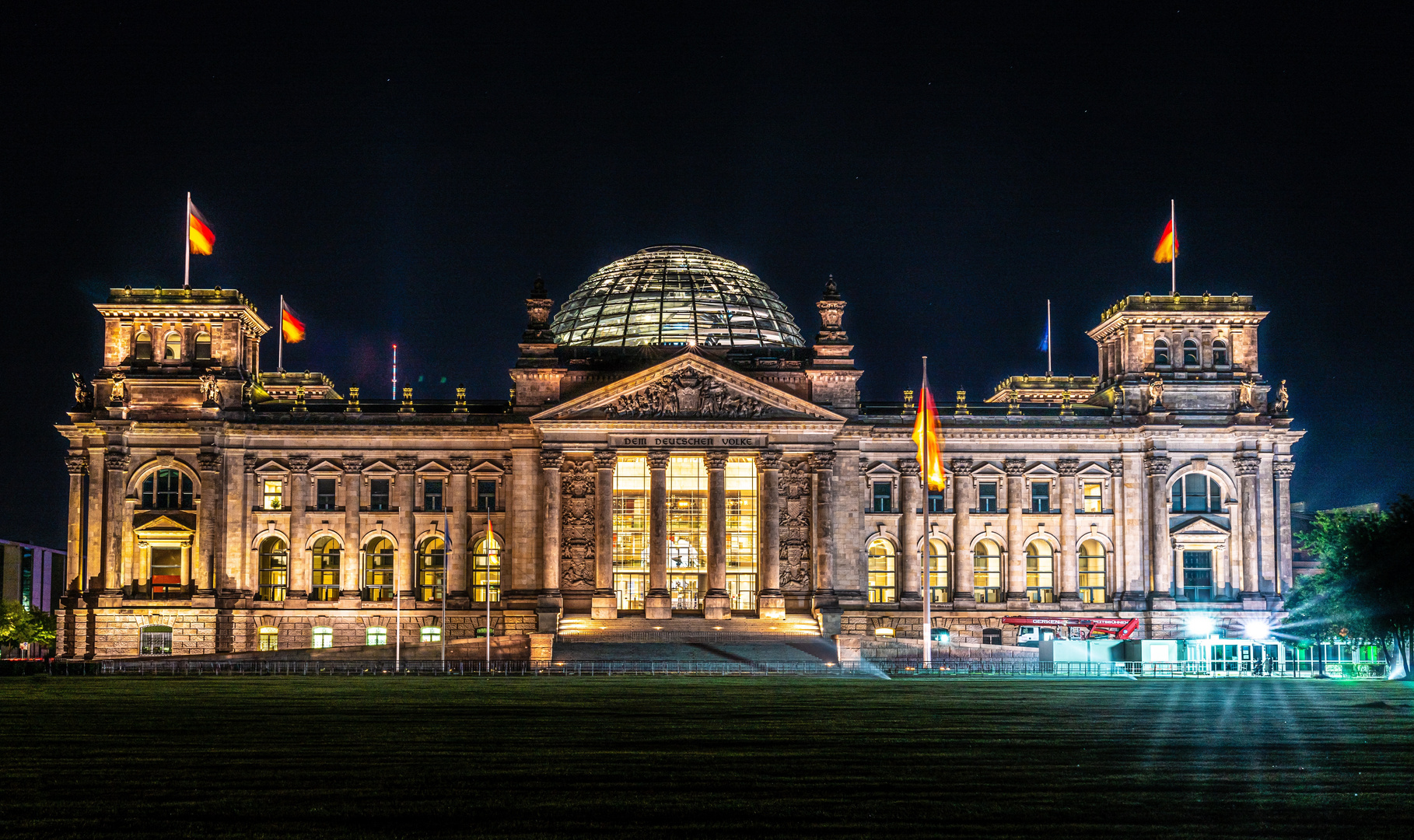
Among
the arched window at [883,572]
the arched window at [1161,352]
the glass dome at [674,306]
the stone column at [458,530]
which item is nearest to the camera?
the stone column at [458,530]

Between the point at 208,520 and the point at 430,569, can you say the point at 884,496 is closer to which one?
the point at 430,569

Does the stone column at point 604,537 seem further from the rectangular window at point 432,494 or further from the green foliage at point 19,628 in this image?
the green foliage at point 19,628

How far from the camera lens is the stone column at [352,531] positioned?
11131 cm

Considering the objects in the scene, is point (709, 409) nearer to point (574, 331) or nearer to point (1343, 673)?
point (574, 331)

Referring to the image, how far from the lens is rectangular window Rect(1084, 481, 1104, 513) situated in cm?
11381

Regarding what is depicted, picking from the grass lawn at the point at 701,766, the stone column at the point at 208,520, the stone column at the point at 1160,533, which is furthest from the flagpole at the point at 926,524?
the stone column at the point at 208,520

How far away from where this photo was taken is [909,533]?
112438 mm

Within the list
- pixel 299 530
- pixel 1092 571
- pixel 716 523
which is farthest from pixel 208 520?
pixel 1092 571

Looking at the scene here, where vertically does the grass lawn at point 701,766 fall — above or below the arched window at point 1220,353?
below

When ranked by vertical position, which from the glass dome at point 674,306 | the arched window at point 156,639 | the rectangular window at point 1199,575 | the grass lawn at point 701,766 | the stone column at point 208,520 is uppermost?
the glass dome at point 674,306

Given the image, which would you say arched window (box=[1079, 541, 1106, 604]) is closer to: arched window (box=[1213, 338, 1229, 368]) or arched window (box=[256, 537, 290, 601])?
arched window (box=[1213, 338, 1229, 368])

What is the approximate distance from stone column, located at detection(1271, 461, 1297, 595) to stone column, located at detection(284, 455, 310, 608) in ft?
219

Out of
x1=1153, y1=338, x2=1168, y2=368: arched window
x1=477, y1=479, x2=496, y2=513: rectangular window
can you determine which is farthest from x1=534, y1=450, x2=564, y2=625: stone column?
x1=1153, y1=338, x2=1168, y2=368: arched window

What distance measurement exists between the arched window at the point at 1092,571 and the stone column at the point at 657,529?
97.2 ft
